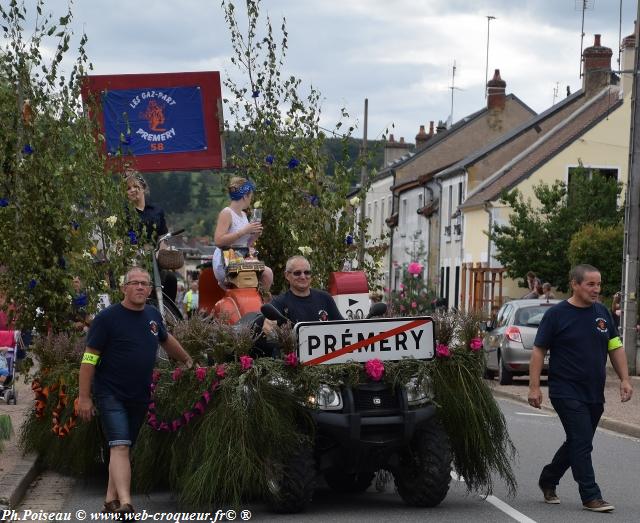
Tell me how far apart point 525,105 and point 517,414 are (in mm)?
51667

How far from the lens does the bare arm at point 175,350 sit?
382 inches

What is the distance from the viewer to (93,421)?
36.9 ft

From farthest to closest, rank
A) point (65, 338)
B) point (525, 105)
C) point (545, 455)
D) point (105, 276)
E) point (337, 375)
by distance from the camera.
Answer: point (525, 105) → point (545, 455) → point (105, 276) → point (65, 338) → point (337, 375)

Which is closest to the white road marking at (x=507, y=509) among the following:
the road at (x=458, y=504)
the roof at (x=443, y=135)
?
the road at (x=458, y=504)

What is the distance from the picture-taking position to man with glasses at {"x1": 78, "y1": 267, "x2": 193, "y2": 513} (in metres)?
9.12

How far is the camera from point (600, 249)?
38281 millimetres

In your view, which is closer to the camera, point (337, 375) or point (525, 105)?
point (337, 375)

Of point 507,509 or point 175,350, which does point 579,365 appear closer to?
point 507,509

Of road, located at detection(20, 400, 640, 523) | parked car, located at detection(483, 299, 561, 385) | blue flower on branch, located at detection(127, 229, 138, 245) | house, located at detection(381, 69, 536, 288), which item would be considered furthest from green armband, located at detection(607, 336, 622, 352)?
house, located at detection(381, 69, 536, 288)

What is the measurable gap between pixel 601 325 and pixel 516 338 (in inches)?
641

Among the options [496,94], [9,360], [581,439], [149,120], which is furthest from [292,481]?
[496,94]

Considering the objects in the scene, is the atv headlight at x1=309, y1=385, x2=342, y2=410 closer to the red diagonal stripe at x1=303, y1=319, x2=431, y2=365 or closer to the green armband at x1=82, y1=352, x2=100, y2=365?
the red diagonal stripe at x1=303, y1=319, x2=431, y2=365

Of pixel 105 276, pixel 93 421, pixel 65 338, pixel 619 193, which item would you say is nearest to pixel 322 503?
pixel 93 421

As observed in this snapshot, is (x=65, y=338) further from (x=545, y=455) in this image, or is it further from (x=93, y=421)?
(x=545, y=455)
